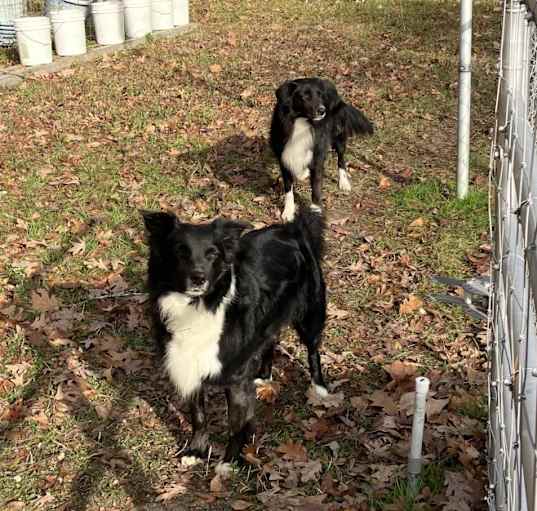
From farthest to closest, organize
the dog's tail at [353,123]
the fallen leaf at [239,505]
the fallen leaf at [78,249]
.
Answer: the dog's tail at [353,123], the fallen leaf at [78,249], the fallen leaf at [239,505]

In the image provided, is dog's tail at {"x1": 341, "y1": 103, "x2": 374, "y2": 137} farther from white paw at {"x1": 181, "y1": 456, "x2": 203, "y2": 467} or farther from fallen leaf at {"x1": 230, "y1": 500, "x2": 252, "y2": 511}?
fallen leaf at {"x1": 230, "y1": 500, "x2": 252, "y2": 511}

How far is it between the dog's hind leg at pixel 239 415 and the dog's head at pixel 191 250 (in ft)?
2.39

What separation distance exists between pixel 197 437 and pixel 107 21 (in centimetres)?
1103

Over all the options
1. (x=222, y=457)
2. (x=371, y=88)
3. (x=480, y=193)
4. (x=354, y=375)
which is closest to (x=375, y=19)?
(x=371, y=88)

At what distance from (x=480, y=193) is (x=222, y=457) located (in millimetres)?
4415

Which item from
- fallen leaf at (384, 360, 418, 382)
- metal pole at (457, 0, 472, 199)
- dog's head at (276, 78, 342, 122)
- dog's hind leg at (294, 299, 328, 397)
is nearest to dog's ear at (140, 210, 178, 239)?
dog's hind leg at (294, 299, 328, 397)

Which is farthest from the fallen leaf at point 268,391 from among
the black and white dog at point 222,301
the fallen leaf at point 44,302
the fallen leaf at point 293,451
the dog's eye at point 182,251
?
the fallen leaf at point 44,302

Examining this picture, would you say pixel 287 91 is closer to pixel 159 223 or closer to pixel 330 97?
pixel 330 97

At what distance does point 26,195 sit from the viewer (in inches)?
305

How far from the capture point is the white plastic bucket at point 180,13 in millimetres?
15039

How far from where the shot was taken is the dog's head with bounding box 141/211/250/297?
12.0 feet

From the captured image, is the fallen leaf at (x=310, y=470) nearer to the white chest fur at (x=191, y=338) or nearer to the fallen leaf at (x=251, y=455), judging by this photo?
the fallen leaf at (x=251, y=455)

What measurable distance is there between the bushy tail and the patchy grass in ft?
2.83

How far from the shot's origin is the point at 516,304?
2.56 metres
